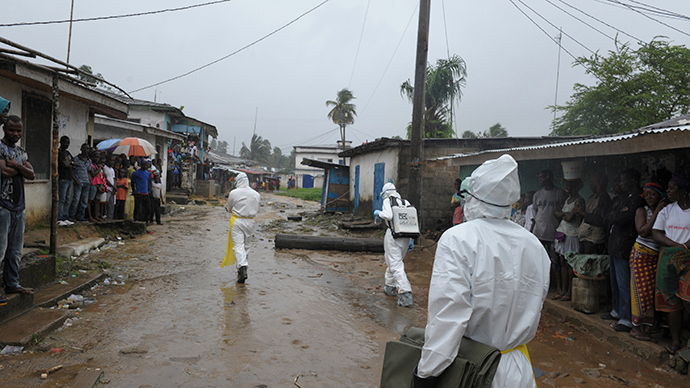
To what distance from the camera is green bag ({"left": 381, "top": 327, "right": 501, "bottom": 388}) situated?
2.13m

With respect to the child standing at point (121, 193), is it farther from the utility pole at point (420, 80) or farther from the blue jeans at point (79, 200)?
the utility pole at point (420, 80)

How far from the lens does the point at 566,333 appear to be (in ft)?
Result: 18.9

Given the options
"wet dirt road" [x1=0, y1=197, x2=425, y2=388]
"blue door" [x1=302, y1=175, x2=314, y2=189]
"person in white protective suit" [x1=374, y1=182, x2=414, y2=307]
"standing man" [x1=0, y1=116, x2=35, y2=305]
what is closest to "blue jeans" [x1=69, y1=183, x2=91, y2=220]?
"wet dirt road" [x1=0, y1=197, x2=425, y2=388]

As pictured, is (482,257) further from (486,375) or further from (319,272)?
(319,272)

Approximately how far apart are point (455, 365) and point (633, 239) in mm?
4384

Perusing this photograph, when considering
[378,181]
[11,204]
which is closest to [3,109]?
[11,204]

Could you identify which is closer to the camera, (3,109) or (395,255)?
(3,109)

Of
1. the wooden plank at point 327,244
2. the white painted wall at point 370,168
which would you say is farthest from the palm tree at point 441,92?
the wooden plank at point 327,244

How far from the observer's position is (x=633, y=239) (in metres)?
5.39

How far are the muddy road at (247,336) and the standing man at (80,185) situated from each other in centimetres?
171

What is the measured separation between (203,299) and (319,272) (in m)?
2.93

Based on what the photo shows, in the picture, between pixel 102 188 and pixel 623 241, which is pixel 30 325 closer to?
pixel 102 188

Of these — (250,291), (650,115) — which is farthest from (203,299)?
(650,115)

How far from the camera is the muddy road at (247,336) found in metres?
4.03
